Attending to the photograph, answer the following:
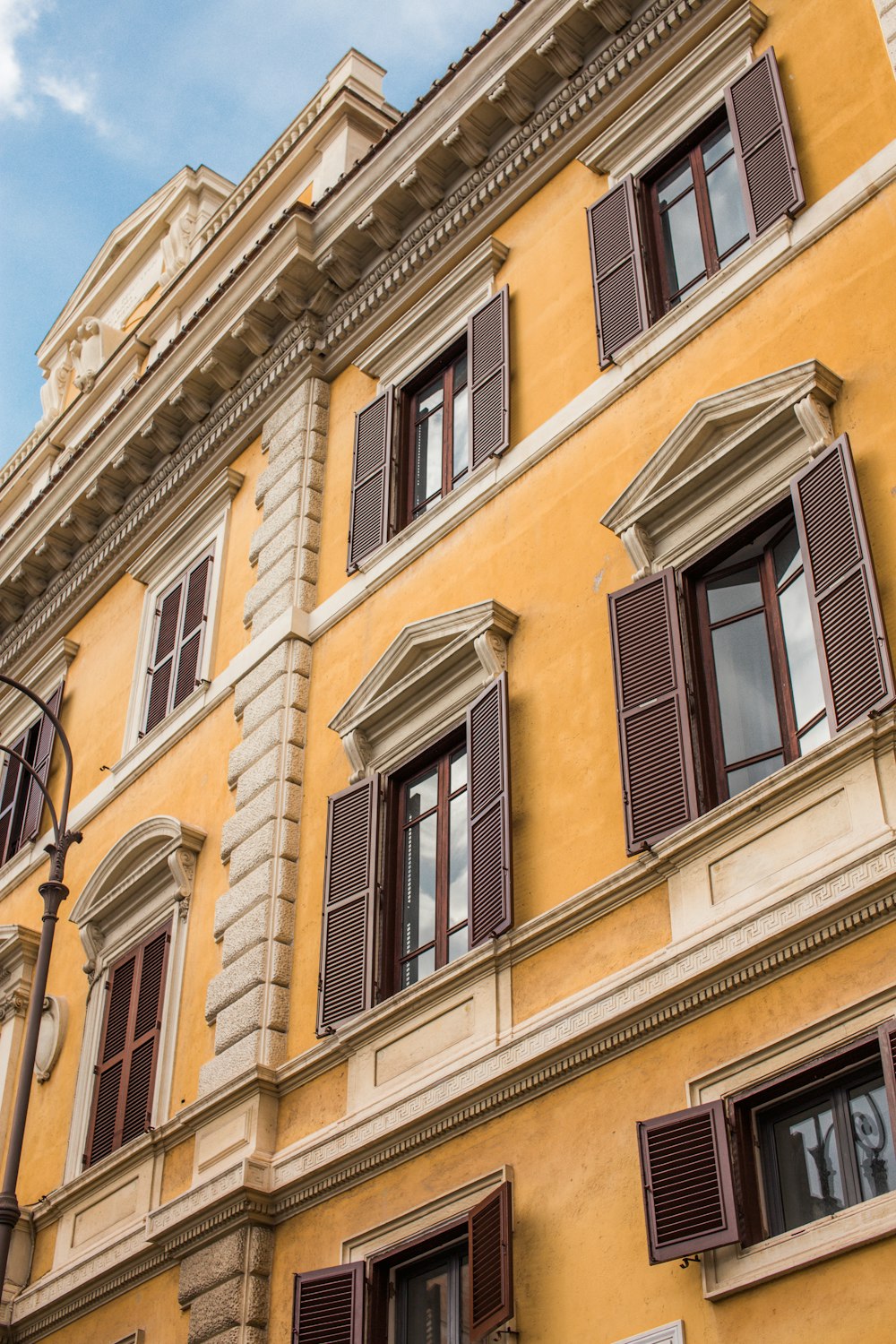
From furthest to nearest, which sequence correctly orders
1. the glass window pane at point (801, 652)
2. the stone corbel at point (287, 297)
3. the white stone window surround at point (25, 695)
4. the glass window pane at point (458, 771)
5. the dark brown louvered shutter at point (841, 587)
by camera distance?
the white stone window surround at point (25, 695), the stone corbel at point (287, 297), the glass window pane at point (458, 771), the glass window pane at point (801, 652), the dark brown louvered shutter at point (841, 587)

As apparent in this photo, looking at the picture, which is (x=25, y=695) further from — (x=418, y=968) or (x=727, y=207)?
(x=727, y=207)

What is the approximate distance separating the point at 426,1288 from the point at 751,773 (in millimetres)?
3488

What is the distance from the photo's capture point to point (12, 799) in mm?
18844

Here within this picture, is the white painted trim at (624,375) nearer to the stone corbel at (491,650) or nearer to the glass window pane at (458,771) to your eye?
the stone corbel at (491,650)

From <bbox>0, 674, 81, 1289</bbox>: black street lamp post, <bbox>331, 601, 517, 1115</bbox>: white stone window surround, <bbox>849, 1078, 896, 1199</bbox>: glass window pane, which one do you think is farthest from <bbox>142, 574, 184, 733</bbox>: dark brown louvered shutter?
<bbox>849, 1078, 896, 1199</bbox>: glass window pane

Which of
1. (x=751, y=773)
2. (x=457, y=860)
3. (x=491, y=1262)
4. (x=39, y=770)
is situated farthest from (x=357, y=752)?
(x=39, y=770)

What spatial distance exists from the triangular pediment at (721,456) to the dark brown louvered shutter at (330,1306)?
4.65 meters

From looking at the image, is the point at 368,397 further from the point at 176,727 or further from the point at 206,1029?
the point at 206,1029

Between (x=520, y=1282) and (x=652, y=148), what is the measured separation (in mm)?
8330

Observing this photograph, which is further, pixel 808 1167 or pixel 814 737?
pixel 814 737

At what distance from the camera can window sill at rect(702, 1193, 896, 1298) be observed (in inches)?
294

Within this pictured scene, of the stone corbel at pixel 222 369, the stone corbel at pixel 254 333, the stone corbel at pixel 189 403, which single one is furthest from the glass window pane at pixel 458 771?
the stone corbel at pixel 189 403

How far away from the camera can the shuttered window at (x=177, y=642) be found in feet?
53.0

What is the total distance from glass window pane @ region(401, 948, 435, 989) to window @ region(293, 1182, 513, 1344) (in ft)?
6.16
